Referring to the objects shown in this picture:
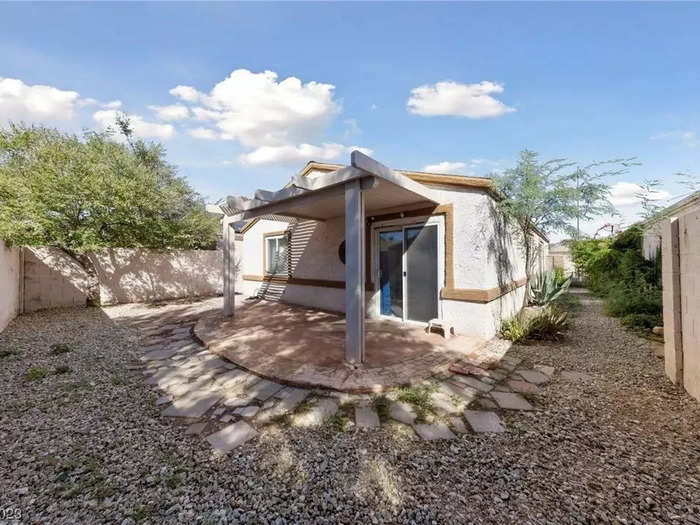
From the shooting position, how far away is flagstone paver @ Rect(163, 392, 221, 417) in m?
2.87

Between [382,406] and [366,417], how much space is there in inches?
10.7

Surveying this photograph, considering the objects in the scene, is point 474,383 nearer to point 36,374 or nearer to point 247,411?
point 247,411

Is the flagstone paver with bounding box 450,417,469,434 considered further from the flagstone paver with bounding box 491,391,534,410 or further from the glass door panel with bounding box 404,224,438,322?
the glass door panel with bounding box 404,224,438,322

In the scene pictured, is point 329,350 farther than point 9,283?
No

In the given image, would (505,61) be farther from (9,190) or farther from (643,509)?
(9,190)

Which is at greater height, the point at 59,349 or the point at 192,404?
the point at 59,349

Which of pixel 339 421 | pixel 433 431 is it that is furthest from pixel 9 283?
pixel 433 431

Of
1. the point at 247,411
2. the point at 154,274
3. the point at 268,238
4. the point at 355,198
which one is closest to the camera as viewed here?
the point at 247,411

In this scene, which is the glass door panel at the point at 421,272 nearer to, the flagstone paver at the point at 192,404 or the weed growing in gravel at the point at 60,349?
the flagstone paver at the point at 192,404

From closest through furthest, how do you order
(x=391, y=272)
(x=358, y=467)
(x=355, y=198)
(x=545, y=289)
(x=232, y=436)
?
(x=358, y=467) → (x=232, y=436) → (x=355, y=198) → (x=391, y=272) → (x=545, y=289)

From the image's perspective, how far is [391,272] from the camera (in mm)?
6355

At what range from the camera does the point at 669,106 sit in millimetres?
6012

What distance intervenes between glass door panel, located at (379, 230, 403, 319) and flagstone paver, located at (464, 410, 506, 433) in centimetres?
337

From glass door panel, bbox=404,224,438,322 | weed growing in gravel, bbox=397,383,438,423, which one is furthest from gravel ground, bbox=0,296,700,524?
glass door panel, bbox=404,224,438,322
